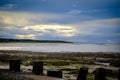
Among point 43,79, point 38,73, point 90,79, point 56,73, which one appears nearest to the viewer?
point 43,79

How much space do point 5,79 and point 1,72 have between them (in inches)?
21.4

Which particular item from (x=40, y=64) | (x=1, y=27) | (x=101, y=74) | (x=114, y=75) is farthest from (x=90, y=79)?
(x=1, y=27)

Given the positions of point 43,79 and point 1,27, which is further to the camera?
point 1,27

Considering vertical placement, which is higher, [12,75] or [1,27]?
[1,27]

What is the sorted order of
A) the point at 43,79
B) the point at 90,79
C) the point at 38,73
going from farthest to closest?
the point at 90,79, the point at 38,73, the point at 43,79

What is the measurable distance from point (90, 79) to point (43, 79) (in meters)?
3.99

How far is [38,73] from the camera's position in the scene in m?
6.91

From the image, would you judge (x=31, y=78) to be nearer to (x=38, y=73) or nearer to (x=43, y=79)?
(x=43, y=79)

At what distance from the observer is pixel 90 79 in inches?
379

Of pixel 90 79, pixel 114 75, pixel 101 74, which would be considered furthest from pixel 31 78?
pixel 114 75

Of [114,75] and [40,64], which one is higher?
[40,64]

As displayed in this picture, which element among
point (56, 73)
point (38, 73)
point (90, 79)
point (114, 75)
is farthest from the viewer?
point (114, 75)

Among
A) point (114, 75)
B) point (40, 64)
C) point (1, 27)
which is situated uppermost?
point (1, 27)

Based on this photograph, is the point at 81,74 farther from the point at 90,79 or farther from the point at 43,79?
the point at 90,79
